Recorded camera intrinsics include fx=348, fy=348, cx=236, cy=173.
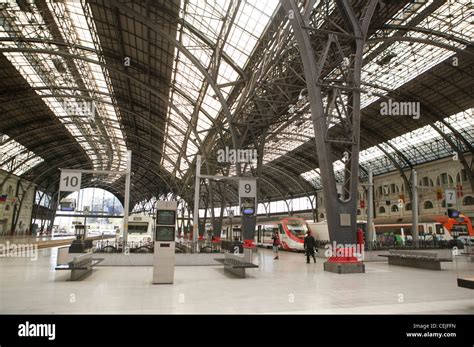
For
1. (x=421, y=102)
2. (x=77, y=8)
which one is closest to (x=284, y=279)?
(x=77, y=8)

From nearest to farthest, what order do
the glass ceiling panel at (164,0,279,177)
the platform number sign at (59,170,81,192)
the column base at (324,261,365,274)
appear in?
the column base at (324,261,365,274), the platform number sign at (59,170,81,192), the glass ceiling panel at (164,0,279,177)

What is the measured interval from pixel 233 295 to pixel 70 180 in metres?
13.3

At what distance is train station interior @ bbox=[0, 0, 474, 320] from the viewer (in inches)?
390

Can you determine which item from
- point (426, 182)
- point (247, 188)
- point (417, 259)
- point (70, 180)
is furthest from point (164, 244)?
point (426, 182)

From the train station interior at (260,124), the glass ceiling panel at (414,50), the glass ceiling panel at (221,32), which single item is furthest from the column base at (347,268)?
the glass ceiling panel at (414,50)

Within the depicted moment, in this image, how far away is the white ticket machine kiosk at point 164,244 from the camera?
→ 1113 cm

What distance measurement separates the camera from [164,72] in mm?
30188

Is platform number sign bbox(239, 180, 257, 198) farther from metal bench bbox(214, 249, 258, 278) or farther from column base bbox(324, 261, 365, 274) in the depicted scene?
column base bbox(324, 261, 365, 274)

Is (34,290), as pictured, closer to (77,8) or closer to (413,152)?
(77,8)

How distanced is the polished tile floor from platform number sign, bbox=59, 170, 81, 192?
20.9 ft

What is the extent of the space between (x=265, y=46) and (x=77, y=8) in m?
13.8

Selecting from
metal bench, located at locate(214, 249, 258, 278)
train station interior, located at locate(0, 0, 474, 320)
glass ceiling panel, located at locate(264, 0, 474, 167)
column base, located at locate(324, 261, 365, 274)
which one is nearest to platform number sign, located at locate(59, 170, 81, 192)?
train station interior, located at locate(0, 0, 474, 320)
